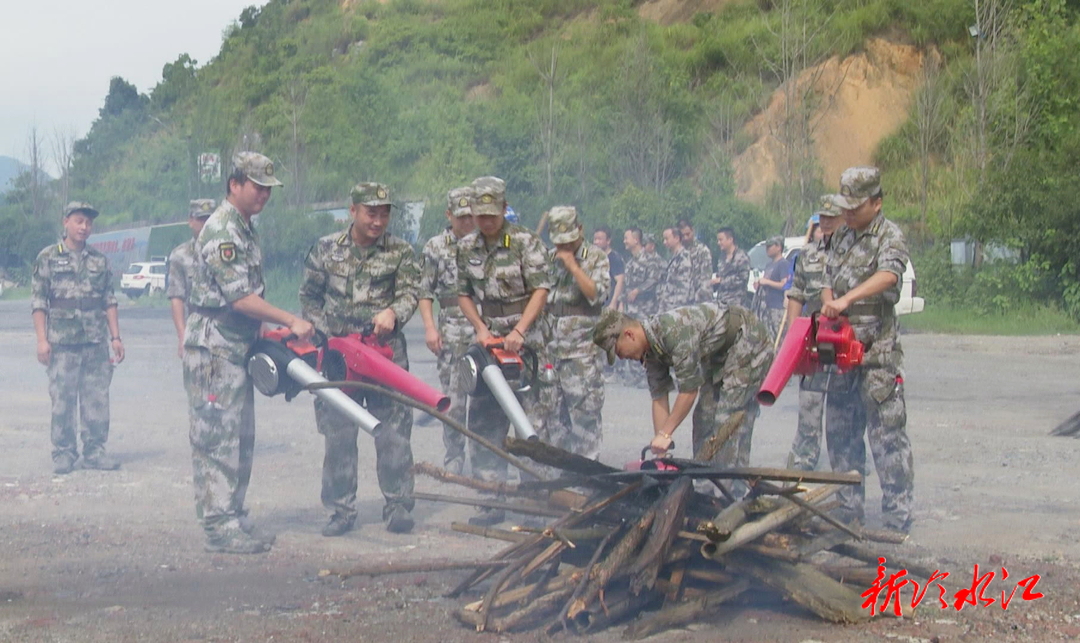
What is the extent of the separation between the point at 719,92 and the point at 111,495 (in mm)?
40930

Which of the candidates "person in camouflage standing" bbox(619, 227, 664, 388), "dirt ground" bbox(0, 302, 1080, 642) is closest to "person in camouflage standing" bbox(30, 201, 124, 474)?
"dirt ground" bbox(0, 302, 1080, 642)

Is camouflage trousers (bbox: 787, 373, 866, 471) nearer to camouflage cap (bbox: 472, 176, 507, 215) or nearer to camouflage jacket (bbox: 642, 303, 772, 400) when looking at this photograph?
camouflage jacket (bbox: 642, 303, 772, 400)

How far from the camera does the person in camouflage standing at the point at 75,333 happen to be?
8914mm

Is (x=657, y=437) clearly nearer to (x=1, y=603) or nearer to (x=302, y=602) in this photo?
(x=302, y=602)

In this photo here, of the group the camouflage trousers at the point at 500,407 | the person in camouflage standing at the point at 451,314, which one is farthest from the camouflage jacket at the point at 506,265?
the person in camouflage standing at the point at 451,314

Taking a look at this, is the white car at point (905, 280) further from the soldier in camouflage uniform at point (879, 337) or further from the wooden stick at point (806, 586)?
the wooden stick at point (806, 586)

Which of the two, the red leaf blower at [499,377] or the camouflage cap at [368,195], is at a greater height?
the camouflage cap at [368,195]

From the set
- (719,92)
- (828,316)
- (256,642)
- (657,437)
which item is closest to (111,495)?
(256,642)

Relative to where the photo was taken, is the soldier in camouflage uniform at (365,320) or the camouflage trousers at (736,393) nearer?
the camouflage trousers at (736,393)

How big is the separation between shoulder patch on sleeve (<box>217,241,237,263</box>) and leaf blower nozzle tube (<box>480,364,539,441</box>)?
1.43m

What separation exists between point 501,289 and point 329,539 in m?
1.66

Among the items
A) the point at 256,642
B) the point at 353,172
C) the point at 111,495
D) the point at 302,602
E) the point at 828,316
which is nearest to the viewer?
the point at 256,642

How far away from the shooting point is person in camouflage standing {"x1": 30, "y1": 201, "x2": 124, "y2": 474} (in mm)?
8914

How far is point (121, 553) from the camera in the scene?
6168 millimetres
